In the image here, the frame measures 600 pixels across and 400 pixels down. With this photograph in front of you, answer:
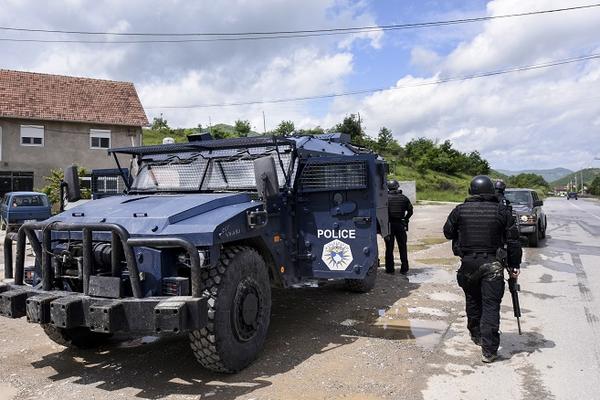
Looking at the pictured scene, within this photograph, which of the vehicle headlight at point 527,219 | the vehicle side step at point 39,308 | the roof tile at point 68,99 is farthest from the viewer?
the roof tile at point 68,99

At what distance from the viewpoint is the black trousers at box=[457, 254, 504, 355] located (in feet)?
15.2

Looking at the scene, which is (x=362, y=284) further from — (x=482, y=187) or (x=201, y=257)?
(x=201, y=257)

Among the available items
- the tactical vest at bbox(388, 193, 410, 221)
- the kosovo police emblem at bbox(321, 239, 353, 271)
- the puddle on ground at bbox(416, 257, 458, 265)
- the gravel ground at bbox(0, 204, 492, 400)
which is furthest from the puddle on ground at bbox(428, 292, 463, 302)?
the puddle on ground at bbox(416, 257, 458, 265)

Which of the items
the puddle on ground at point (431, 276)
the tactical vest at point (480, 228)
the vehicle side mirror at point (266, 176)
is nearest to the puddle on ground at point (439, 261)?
the puddle on ground at point (431, 276)

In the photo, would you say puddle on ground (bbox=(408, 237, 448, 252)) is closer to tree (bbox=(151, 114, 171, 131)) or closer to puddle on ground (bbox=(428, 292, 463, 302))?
puddle on ground (bbox=(428, 292, 463, 302))

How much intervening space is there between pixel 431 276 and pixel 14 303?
6.57 meters

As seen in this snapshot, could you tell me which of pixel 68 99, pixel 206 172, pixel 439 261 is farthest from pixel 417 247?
pixel 68 99

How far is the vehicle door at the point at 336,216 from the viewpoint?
Answer: 543 centimetres

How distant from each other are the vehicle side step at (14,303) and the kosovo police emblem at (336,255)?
9.16 ft

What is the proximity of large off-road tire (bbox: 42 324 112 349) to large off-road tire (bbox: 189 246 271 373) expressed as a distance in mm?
1574

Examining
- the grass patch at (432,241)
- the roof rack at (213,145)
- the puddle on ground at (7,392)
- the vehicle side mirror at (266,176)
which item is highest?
the roof rack at (213,145)

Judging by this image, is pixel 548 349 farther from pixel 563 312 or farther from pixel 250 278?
pixel 250 278

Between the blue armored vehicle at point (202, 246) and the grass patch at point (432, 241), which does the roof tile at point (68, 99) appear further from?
the blue armored vehicle at point (202, 246)

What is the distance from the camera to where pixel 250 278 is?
4453mm
